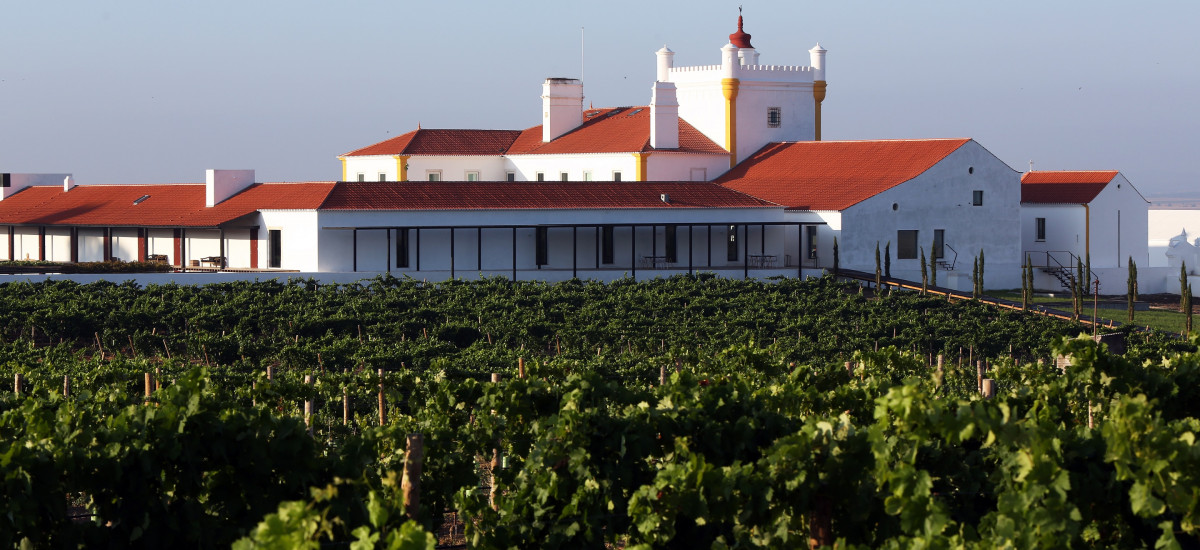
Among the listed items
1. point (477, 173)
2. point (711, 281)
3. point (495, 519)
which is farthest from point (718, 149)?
point (495, 519)

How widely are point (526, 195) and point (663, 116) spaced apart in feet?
30.9

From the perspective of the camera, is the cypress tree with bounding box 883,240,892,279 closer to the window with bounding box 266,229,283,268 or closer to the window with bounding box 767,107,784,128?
the window with bounding box 767,107,784,128

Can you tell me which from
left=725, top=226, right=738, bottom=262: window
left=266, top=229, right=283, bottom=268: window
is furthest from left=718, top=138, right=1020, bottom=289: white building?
left=266, top=229, right=283, bottom=268: window

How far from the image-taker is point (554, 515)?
12.1 metres

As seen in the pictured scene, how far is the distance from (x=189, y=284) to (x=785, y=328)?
15732 millimetres

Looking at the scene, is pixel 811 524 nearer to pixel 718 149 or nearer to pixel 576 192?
pixel 576 192

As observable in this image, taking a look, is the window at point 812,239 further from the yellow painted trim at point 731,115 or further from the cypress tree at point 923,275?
the yellow painted trim at point 731,115

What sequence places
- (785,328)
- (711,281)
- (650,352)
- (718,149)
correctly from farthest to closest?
(718,149) → (711,281) → (785,328) → (650,352)

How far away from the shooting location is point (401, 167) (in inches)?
2315

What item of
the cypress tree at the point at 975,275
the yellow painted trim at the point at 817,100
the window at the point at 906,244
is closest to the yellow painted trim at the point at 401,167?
the yellow painted trim at the point at 817,100

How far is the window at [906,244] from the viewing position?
50062 millimetres

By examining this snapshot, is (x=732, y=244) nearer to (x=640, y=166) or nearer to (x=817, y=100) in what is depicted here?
(x=640, y=166)

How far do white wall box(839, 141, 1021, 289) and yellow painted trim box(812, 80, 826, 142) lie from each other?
29.7ft

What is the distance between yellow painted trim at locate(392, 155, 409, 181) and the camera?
58.7 metres
